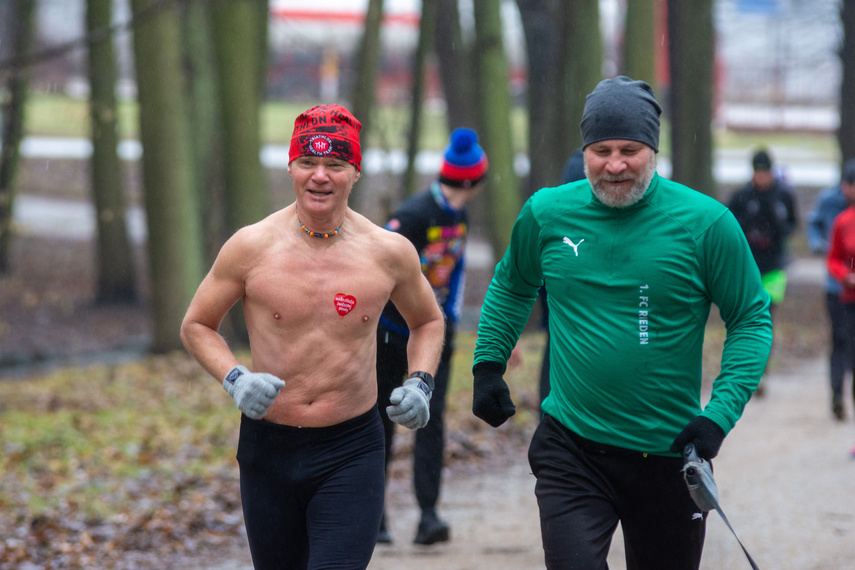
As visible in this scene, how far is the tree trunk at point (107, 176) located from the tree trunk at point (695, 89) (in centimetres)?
975

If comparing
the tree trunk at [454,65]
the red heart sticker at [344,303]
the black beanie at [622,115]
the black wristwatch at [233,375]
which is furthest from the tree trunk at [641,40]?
the black wristwatch at [233,375]

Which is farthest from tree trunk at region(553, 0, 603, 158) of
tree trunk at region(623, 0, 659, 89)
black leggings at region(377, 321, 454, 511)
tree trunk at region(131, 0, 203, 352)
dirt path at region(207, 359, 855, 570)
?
black leggings at region(377, 321, 454, 511)

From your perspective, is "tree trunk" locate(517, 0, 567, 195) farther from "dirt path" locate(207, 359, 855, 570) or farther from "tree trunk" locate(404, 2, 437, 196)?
"dirt path" locate(207, 359, 855, 570)

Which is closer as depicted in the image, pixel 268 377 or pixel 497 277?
pixel 268 377

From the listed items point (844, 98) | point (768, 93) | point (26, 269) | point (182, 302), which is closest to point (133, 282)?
point (26, 269)

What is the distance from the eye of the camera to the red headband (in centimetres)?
377

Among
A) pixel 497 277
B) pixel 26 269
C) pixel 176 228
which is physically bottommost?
pixel 26 269

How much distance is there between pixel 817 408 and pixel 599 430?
8095 mm

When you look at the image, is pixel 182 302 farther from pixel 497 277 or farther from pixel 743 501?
pixel 497 277

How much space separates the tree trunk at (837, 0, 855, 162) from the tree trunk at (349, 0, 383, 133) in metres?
8.99

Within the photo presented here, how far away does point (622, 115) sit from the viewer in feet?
11.6

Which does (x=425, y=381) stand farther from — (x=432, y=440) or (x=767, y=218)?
(x=767, y=218)

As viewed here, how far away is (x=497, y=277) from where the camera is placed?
3996mm

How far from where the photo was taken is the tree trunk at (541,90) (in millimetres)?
15789
